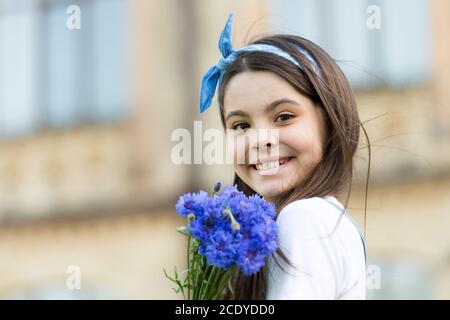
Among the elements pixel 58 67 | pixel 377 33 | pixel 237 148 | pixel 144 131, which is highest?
pixel 377 33

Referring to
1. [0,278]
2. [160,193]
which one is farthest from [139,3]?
[0,278]

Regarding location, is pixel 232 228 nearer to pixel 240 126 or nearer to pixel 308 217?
pixel 308 217

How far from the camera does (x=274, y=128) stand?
133cm

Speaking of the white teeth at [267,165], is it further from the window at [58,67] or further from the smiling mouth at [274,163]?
the window at [58,67]

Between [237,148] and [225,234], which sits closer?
[225,234]

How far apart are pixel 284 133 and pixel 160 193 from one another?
16.9 ft

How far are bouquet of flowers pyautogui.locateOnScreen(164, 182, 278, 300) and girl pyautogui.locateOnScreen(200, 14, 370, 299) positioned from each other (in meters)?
0.07

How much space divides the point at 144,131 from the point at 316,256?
Result: 17.8 feet

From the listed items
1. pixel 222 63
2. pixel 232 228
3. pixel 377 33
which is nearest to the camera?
pixel 232 228

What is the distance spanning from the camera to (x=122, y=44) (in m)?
6.73

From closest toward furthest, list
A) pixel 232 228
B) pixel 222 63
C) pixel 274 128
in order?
pixel 232 228
pixel 274 128
pixel 222 63

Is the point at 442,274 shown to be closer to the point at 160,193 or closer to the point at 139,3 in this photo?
the point at 160,193

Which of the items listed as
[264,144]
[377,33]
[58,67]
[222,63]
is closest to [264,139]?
[264,144]

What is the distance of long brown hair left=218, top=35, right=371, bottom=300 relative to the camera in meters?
1.33
